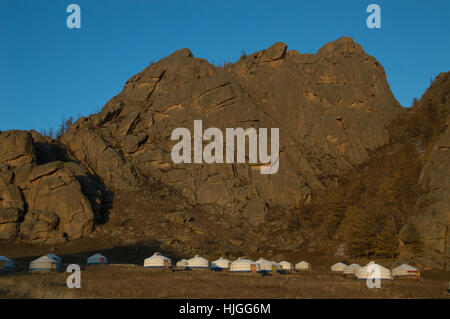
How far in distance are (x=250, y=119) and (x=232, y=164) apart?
34.6 ft

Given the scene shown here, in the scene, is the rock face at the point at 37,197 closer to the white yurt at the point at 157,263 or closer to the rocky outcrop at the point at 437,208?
the white yurt at the point at 157,263

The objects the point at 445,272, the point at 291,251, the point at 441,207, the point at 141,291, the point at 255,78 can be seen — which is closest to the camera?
the point at 141,291

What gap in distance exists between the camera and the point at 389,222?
61.4 meters

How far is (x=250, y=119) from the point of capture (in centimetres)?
9000

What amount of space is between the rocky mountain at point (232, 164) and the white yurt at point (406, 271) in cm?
559

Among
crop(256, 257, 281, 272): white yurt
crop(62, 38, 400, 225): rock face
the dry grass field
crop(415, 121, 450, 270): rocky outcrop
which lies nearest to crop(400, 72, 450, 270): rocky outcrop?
crop(415, 121, 450, 270): rocky outcrop

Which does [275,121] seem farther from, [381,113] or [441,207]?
[441,207]

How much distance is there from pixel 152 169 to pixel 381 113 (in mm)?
48535

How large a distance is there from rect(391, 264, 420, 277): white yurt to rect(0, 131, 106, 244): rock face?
43166 millimetres

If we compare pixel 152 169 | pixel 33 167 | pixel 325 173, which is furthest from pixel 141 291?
pixel 325 173

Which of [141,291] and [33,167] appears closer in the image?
[141,291]

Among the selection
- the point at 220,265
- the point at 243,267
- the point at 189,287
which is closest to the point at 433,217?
the point at 243,267

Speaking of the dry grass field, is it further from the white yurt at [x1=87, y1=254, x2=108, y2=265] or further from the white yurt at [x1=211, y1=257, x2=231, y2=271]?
the white yurt at [x1=211, y1=257, x2=231, y2=271]

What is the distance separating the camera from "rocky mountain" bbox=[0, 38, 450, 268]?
217 feet
